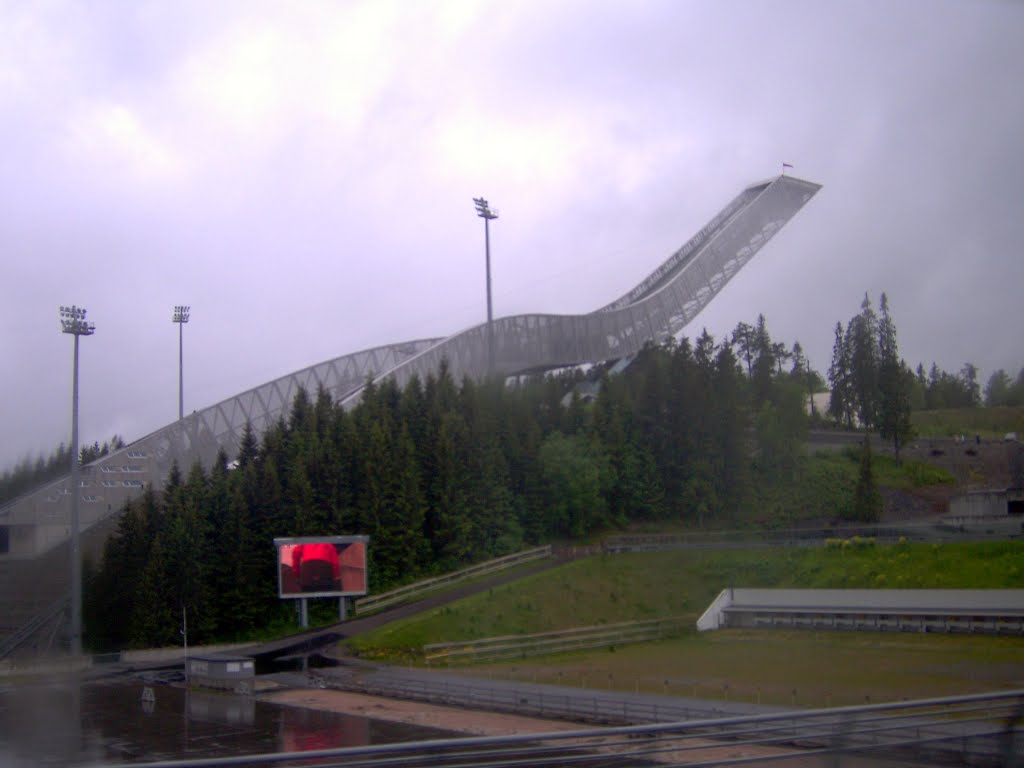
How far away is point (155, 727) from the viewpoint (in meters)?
17.5

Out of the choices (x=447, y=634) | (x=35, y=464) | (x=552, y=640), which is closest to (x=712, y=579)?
(x=552, y=640)

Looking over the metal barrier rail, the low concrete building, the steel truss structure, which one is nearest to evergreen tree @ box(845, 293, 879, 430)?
the steel truss structure

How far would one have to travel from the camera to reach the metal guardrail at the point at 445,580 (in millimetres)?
35812

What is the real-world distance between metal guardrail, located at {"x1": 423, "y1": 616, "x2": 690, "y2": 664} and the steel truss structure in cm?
1615

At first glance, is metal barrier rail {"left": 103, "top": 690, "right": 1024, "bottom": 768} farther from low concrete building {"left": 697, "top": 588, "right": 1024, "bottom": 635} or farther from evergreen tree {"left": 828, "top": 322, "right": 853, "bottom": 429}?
evergreen tree {"left": 828, "top": 322, "right": 853, "bottom": 429}

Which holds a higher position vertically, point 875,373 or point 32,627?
point 875,373

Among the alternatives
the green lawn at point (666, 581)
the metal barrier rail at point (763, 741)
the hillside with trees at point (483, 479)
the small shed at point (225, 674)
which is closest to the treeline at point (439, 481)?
the hillside with trees at point (483, 479)

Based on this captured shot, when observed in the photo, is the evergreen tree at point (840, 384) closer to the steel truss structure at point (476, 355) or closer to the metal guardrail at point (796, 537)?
the steel truss structure at point (476, 355)

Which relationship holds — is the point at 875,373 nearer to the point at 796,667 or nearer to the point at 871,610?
the point at 871,610

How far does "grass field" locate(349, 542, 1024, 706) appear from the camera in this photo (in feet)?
67.1

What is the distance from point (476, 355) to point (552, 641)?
2486 cm

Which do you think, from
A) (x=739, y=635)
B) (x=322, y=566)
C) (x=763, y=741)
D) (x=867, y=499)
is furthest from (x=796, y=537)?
(x=763, y=741)

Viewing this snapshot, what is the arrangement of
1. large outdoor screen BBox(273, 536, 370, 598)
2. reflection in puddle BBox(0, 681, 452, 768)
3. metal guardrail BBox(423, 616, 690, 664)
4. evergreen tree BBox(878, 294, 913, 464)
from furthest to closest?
evergreen tree BBox(878, 294, 913, 464), large outdoor screen BBox(273, 536, 370, 598), metal guardrail BBox(423, 616, 690, 664), reflection in puddle BBox(0, 681, 452, 768)

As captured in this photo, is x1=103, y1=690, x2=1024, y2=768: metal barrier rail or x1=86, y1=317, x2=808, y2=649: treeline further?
x1=86, y1=317, x2=808, y2=649: treeline
